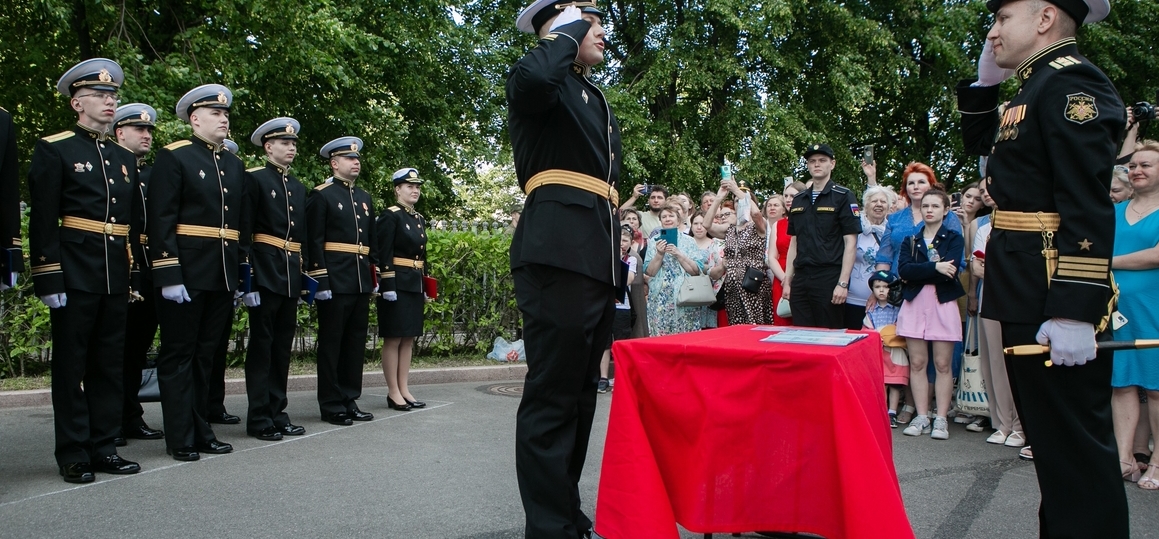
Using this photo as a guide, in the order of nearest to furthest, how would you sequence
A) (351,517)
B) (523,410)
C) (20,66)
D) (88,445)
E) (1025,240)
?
(1025,240), (523,410), (351,517), (88,445), (20,66)

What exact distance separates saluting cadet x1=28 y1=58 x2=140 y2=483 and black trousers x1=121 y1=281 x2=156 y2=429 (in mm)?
1091

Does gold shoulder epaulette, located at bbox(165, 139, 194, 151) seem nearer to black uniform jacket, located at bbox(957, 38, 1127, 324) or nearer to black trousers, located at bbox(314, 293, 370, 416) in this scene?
black trousers, located at bbox(314, 293, 370, 416)

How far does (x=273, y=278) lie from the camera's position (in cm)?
603

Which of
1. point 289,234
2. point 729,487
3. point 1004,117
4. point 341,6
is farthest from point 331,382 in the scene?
point 341,6

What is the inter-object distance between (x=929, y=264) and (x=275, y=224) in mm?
4860

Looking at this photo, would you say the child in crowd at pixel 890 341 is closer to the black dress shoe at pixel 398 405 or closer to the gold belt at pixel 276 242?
the black dress shoe at pixel 398 405

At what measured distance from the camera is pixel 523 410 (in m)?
3.28

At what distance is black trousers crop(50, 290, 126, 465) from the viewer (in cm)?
465

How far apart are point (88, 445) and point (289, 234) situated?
2.05 m

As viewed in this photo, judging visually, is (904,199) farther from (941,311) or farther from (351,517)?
(351,517)

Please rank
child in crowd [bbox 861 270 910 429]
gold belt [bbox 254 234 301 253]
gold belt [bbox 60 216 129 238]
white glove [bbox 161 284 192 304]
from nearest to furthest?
gold belt [bbox 60 216 129 238] → white glove [bbox 161 284 192 304] → gold belt [bbox 254 234 301 253] → child in crowd [bbox 861 270 910 429]

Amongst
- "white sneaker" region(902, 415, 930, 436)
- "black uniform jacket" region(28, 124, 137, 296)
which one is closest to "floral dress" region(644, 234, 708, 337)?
"white sneaker" region(902, 415, 930, 436)

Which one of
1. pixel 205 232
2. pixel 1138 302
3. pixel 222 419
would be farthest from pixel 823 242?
pixel 222 419

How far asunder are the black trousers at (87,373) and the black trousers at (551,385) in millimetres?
2894
